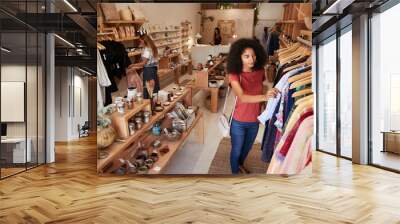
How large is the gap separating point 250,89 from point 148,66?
1.52 m

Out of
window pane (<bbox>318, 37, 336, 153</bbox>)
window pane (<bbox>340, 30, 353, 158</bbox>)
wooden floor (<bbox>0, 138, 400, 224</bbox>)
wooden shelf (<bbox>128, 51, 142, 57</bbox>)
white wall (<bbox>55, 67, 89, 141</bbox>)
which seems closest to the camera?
wooden floor (<bbox>0, 138, 400, 224</bbox>)

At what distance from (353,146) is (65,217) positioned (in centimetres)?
581

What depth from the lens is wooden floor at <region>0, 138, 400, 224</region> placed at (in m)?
3.84

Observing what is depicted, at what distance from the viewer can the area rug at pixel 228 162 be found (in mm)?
5805

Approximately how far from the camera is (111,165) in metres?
5.86

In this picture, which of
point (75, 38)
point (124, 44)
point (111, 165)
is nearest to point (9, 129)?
point (111, 165)

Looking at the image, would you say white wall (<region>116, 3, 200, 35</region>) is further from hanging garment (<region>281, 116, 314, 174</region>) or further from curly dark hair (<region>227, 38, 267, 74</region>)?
hanging garment (<region>281, 116, 314, 174</region>)

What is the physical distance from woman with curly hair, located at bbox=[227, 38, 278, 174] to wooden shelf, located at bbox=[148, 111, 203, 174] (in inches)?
21.6

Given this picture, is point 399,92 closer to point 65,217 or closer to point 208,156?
point 208,156

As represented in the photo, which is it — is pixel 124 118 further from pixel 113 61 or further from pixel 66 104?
pixel 66 104

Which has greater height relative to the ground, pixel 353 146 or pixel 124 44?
pixel 124 44

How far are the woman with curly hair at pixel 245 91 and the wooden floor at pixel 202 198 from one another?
0.53 m

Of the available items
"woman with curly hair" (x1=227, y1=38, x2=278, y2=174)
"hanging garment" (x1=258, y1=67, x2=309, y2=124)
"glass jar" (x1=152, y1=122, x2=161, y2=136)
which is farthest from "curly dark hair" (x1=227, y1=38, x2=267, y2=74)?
"glass jar" (x1=152, y1=122, x2=161, y2=136)

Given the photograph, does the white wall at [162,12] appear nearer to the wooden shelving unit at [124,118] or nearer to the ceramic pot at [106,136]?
the wooden shelving unit at [124,118]
